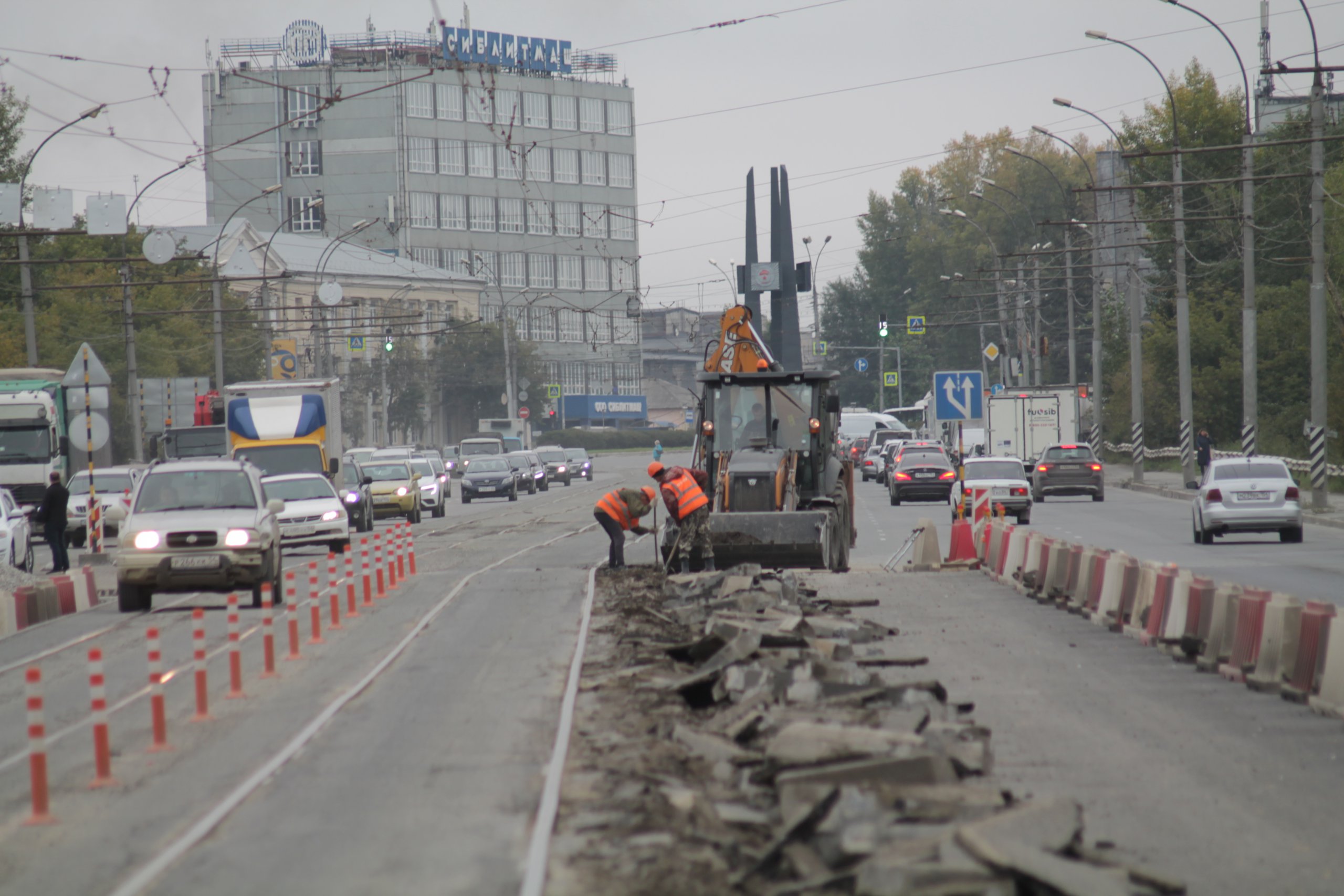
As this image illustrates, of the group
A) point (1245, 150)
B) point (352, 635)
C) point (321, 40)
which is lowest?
point (352, 635)

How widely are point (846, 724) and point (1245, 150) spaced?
98.3 feet

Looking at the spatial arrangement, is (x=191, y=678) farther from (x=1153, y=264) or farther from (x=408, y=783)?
(x=1153, y=264)

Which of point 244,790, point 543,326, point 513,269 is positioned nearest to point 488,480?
point 244,790

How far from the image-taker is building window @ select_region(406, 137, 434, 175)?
349 ft

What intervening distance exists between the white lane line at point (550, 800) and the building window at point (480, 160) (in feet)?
328

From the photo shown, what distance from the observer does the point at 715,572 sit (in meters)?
19.6

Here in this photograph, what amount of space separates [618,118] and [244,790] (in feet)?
363

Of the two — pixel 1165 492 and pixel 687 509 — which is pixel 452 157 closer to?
pixel 1165 492

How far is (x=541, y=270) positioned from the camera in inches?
4535

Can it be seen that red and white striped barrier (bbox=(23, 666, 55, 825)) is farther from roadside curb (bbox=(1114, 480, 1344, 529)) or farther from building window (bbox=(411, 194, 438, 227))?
building window (bbox=(411, 194, 438, 227))

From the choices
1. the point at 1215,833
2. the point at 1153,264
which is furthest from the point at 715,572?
the point at 1153,264

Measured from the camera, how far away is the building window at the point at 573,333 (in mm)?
118062

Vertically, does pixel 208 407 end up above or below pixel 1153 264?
below

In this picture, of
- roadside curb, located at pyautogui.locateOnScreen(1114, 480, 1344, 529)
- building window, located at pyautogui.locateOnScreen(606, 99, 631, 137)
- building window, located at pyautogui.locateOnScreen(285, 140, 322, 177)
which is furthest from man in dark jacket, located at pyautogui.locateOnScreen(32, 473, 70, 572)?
building window, located at pyautogui.locateOnScreen(606, 99, 631, 137)
